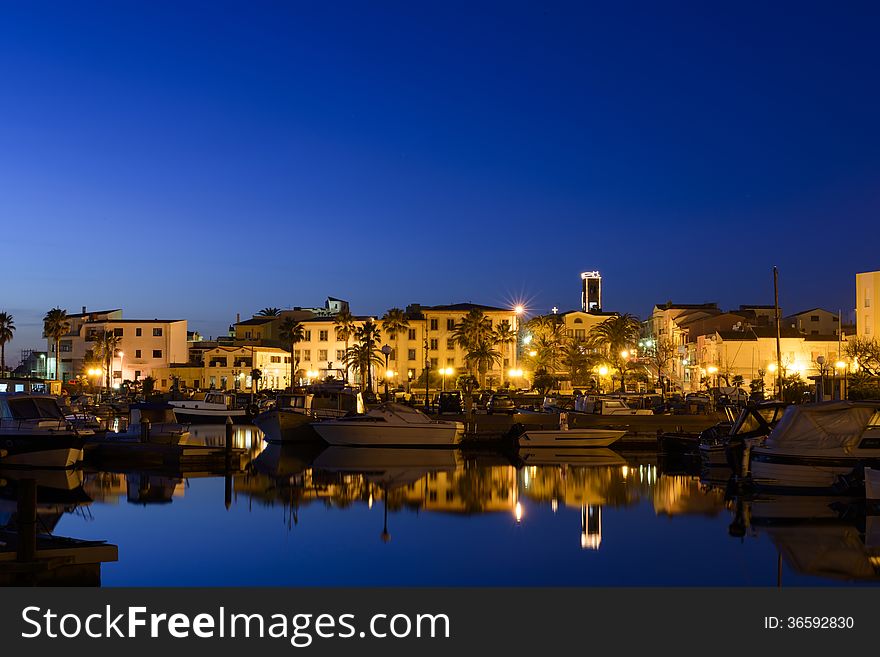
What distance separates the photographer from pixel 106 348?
356ft

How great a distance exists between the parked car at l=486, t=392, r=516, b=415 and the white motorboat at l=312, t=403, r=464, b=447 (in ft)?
33.3

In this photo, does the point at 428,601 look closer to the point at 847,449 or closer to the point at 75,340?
the point at 847,449

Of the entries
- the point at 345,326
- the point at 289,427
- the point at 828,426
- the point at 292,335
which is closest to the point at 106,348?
the point at 292,335

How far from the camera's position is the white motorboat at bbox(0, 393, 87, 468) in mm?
35781

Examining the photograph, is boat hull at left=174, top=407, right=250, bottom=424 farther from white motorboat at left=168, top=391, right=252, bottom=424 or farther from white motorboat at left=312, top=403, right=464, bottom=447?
white motorboat at left=312, top=403, right=464, bottom=447

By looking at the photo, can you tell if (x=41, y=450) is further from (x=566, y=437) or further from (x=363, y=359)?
(x=363, y=359)

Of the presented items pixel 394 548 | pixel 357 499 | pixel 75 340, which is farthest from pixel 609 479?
pixel 75 340

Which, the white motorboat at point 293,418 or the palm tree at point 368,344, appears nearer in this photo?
the white motorboat at point 293,418

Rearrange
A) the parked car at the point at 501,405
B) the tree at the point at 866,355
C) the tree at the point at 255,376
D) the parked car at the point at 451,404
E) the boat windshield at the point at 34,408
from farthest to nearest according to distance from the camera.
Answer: the tree at the point at 255,376 < the tree at the point at 866,355 < the parked car at the point at 451,404 < the parked car at the point at 501,405 < the boat windshield at the point at 34,408

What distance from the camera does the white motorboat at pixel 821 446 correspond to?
30359mm

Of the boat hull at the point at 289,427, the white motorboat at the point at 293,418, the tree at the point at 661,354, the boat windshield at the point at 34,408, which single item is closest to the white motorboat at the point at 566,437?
the white motorboat at the point at 293,418

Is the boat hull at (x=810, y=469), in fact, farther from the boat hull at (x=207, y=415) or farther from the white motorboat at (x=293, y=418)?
the boat hull at (x=207, y=415)

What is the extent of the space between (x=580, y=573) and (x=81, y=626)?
10.9 meters

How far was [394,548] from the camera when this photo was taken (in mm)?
23234
